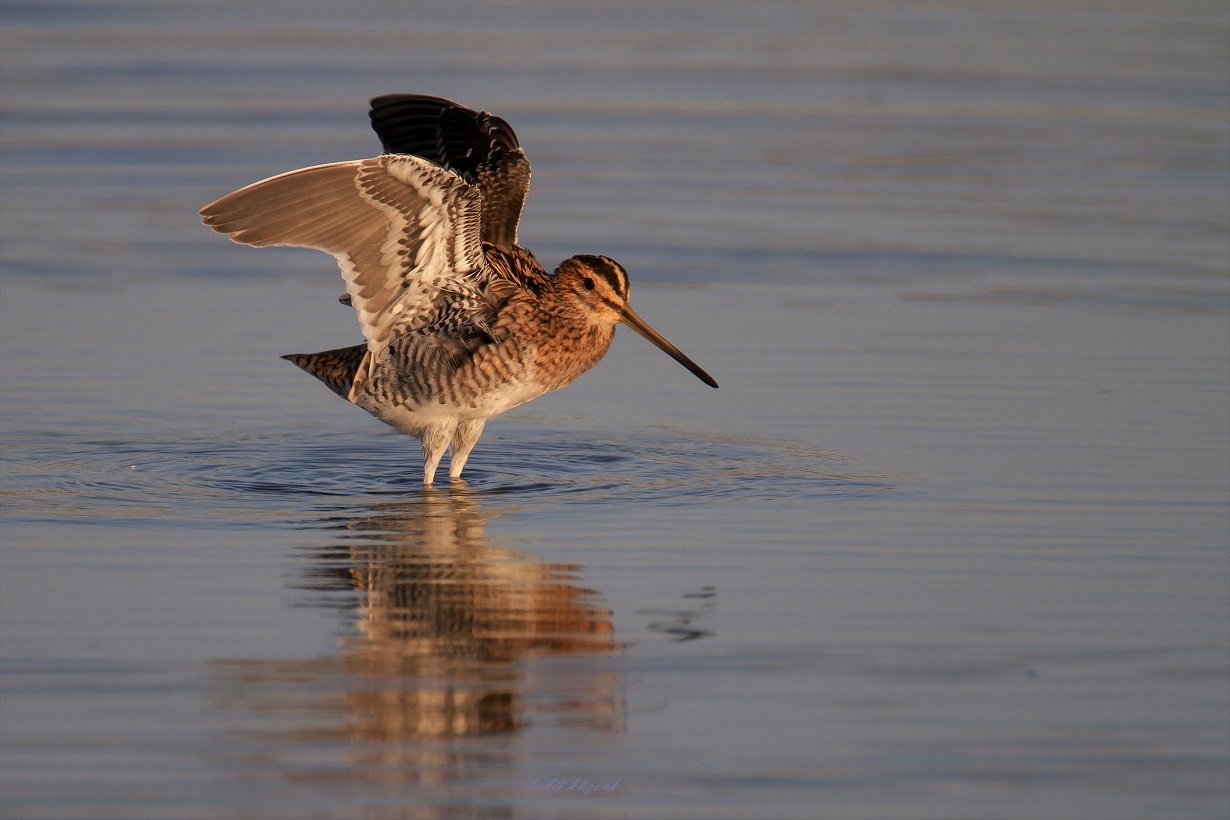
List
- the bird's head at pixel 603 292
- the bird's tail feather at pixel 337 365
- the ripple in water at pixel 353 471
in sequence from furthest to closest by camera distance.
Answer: the bird's head at pixel 603 292, the bird's tail feather at pixel 337 365, the ripple in water at pixel 353 471

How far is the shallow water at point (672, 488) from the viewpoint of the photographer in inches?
194

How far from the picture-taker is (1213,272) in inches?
442

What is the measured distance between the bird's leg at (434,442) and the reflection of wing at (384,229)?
15.2 inches

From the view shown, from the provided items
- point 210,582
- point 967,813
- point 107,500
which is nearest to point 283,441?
point 107,500

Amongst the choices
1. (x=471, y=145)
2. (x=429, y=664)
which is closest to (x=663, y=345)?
(x=471, y=145)

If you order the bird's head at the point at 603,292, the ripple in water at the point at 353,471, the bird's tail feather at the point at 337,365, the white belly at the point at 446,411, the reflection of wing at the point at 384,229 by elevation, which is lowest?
the ripple in water at the point at 353,471

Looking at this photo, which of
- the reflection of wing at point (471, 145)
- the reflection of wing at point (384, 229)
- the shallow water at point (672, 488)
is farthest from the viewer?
the reflection of wing at point (471, 145)

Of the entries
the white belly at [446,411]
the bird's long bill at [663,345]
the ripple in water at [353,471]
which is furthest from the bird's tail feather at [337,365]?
the bird's long bill at [663,345]

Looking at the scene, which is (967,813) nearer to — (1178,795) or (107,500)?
(1178,795)

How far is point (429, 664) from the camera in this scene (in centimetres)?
555

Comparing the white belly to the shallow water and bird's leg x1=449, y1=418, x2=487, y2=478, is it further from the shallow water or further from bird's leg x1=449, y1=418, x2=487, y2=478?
the shallow water

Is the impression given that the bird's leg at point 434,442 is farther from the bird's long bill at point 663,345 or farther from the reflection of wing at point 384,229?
the bird's long bill at point 663,345

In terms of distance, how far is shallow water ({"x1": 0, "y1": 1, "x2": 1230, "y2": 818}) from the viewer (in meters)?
4.92

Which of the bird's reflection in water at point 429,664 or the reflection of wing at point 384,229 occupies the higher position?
the reflection of wing at point 384,229
